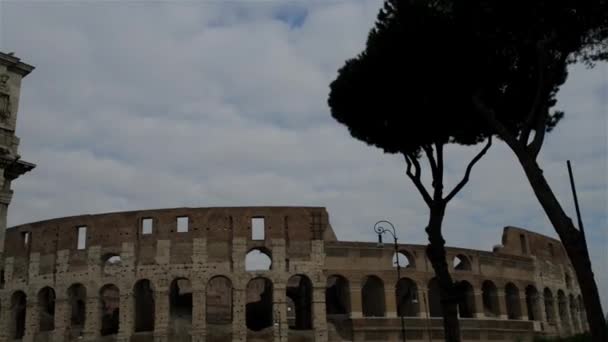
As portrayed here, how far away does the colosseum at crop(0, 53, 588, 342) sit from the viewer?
24.5 meters

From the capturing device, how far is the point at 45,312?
26.7m

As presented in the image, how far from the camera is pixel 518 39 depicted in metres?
11.3

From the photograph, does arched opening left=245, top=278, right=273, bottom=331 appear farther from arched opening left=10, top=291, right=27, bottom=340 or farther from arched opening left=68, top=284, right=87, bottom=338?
arched opening left=10, top=291, right=27, bottom=340

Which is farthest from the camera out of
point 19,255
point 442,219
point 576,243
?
point 19,255

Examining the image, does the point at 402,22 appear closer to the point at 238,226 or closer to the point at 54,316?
the point at 238,226

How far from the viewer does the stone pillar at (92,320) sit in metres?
24.5

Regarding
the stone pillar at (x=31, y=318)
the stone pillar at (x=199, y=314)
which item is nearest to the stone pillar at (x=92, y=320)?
the stone pillar at (x=31, y=318)

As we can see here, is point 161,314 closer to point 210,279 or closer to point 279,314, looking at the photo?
point 210,279

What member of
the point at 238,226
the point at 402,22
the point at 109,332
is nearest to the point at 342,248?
the point at 238,226

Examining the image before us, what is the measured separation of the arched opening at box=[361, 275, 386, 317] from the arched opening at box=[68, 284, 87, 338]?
1109 cm

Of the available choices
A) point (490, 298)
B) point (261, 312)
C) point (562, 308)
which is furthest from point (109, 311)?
point (562, 308)

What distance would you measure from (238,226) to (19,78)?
40.1 ft

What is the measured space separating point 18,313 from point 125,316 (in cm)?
578

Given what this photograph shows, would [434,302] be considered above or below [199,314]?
above
